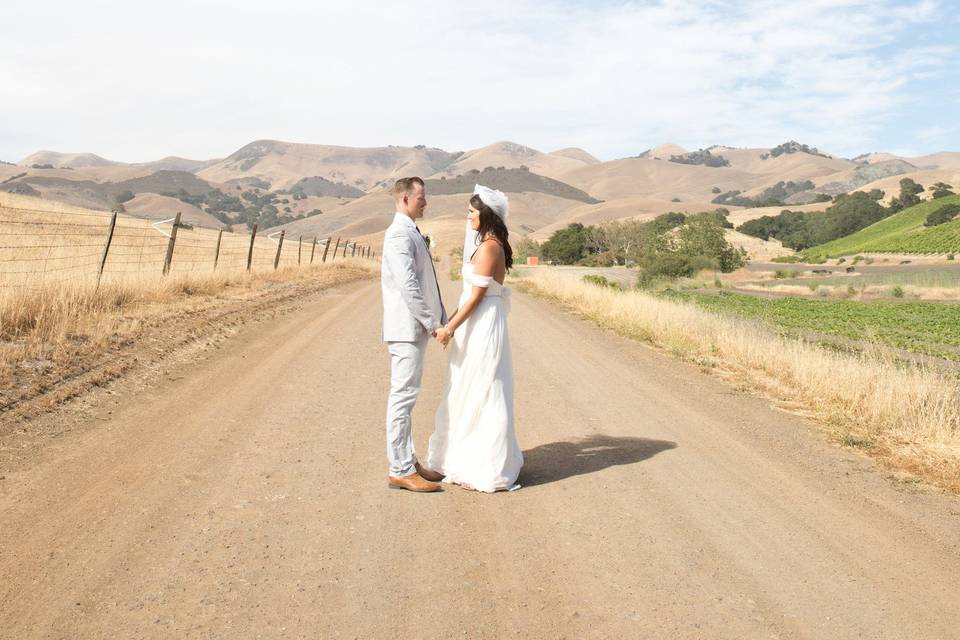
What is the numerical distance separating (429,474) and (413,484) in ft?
1.15

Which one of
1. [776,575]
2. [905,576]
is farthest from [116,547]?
[905,576]

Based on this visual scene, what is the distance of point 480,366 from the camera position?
6.32 metres

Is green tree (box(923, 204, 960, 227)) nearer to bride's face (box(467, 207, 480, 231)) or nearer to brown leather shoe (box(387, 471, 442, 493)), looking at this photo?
bride's face (box(467, 207, 480, 231))

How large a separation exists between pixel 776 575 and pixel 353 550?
2.42m

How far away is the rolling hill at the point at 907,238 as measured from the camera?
78.4m

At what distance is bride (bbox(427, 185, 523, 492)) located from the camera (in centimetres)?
624

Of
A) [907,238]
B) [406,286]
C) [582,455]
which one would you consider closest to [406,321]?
[406,286]

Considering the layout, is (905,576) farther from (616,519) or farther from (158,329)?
(158,329)

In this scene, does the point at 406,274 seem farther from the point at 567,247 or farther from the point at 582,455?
the point at 567,247

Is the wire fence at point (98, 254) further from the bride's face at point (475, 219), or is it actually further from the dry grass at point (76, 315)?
the bride's face at point (475, 219)

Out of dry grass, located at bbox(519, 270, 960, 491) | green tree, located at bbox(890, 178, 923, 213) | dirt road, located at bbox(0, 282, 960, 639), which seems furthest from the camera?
green tree, located at bbox(890, 178, 923, 213)

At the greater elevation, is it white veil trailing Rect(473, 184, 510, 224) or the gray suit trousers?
white veil trailing Rect(473, 184, 510, 224)

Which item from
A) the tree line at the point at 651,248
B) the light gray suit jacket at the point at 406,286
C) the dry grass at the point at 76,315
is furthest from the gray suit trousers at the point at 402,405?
the tree line at the point at 651,248

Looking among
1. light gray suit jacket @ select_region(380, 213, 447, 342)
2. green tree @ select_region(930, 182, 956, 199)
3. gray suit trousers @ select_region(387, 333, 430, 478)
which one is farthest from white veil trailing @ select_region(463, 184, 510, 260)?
green tree @ select_region(930, 182, 956, 199)
